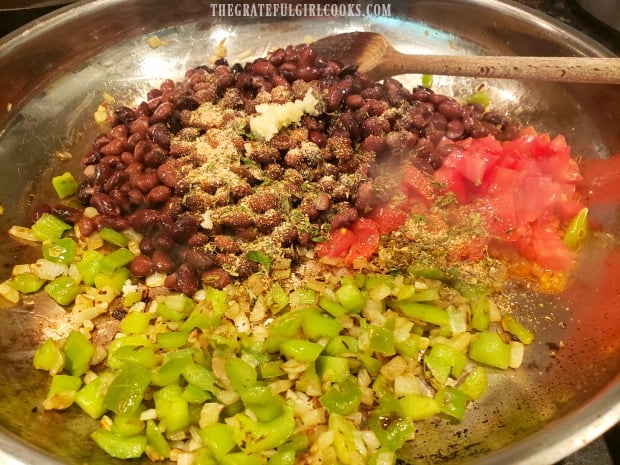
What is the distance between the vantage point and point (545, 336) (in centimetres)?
227

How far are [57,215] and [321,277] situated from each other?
1374mm

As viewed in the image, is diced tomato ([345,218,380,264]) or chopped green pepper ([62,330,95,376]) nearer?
chopped green pepper ([62,330,95,376])

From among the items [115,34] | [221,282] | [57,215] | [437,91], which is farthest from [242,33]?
[221,282]

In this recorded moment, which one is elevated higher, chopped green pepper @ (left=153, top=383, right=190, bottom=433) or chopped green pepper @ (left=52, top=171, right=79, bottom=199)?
chopped green pepper @ (left=52, top=171, right=79, bottom=199)

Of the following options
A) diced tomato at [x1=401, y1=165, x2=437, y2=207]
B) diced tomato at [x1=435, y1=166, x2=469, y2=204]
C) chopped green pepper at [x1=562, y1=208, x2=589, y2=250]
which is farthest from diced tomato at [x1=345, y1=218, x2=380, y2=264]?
chopped green pepper at [x1=562, y1=208, x2=589, y2=250]

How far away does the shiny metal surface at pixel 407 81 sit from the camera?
182 cm

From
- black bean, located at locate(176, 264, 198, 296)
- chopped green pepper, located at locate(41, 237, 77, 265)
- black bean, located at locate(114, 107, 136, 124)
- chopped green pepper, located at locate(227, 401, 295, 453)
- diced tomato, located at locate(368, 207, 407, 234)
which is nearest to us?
chopped green pepper, located at locate(227, 401, 295, 453)

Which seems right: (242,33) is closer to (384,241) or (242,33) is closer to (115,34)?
(115,34)

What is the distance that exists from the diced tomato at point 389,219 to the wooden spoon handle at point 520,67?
91 centimetres

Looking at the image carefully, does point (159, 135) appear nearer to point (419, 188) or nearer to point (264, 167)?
point (264, 167)

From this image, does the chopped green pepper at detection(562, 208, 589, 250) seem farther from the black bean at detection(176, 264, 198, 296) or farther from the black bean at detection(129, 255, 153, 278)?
the black bean at detection(129, 255, 153, 278)

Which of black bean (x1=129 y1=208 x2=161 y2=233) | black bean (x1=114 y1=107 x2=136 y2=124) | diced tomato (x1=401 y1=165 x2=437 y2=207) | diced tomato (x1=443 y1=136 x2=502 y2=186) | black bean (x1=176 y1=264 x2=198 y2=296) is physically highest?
black bean (x1=114 y1=107 x2=136 y2=124)

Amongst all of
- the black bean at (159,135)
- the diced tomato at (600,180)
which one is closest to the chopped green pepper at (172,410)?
the black bean at (159,135)

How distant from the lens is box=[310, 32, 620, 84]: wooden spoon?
2.34 m
